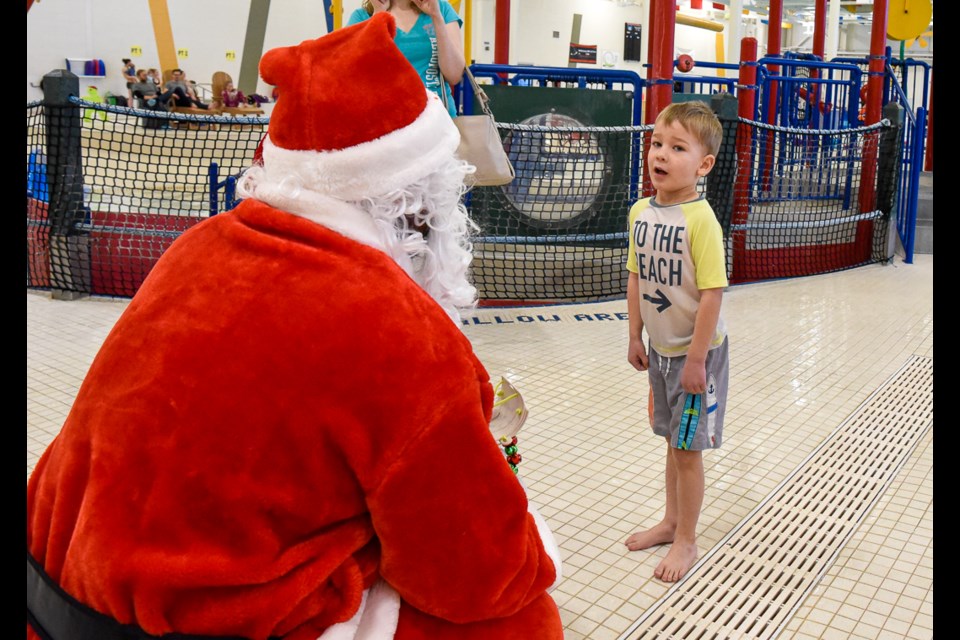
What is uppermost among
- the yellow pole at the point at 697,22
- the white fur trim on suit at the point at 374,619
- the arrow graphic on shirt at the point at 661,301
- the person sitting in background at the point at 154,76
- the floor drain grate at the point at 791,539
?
the yellow pole at the point at 697,22

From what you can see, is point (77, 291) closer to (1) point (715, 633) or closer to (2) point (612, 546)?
(2) point (612, 546)

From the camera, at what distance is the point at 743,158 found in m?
5.51

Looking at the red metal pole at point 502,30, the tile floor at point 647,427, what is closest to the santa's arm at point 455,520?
the tile floor at point 647,427

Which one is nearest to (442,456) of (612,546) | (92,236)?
(612,546)

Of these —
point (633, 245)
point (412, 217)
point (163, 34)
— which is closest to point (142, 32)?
point (163, 34)

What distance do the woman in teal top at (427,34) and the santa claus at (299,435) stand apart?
1.93 metres

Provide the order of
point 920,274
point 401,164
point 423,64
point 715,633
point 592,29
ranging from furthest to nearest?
1. point 592,29
2. point 920,274
3. point 423,64
4. point 715,633
5. point 401,164

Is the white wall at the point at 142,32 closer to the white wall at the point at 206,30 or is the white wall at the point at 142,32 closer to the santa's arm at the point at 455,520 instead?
the white wall at the point at 206,30

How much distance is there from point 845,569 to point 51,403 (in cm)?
265

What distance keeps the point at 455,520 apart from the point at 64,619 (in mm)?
510

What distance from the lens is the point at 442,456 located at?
3.40 ft

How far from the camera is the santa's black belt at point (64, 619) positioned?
1.04m

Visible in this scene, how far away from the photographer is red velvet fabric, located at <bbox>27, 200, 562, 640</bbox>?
3.34 ft

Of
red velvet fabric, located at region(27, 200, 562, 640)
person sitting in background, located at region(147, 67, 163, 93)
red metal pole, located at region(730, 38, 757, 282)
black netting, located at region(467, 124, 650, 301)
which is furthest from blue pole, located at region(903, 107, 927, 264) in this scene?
person sitting in background, located at region(147, 67, 163, 93)
